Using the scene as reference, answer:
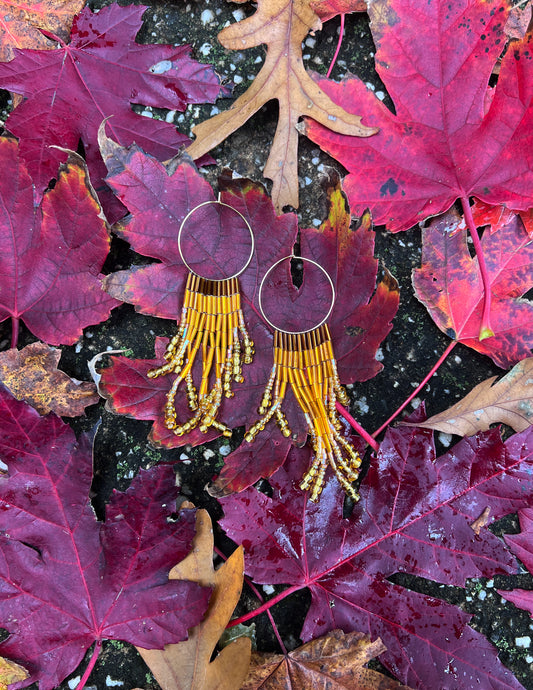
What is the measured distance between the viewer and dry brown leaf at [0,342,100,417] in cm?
112

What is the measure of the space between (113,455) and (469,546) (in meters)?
0.76

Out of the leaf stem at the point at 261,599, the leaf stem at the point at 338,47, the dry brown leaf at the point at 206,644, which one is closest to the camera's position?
the dry brown leaf at the point at 206,644

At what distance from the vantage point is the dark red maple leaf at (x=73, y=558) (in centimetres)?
102

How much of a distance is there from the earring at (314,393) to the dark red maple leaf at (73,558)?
0.25 metres

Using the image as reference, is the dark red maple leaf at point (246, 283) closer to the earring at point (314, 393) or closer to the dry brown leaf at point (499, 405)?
the earring at point (314, 393)

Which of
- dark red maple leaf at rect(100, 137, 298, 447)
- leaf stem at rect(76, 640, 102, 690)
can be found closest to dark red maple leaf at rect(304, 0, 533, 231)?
dark red maple leaf at rect(100, 137, 298, 447)

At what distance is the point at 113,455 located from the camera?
3.94 feet

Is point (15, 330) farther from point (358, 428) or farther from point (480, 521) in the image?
point (480, 521)

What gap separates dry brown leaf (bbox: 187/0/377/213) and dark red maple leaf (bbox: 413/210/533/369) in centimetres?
33

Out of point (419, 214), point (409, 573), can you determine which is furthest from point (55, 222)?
point (409, 573)

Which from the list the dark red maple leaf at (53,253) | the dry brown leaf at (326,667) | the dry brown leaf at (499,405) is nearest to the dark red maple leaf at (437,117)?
the dry brown leaf at (499,405)

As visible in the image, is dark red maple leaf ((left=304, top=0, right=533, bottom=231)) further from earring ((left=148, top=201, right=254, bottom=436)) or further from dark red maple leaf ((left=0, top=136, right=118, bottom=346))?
dark red maple leaf ((left=0, top=136, right=118, bottom=346))

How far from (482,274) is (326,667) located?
2.73 feet

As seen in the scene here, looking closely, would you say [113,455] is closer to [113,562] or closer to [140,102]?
[113,562]
